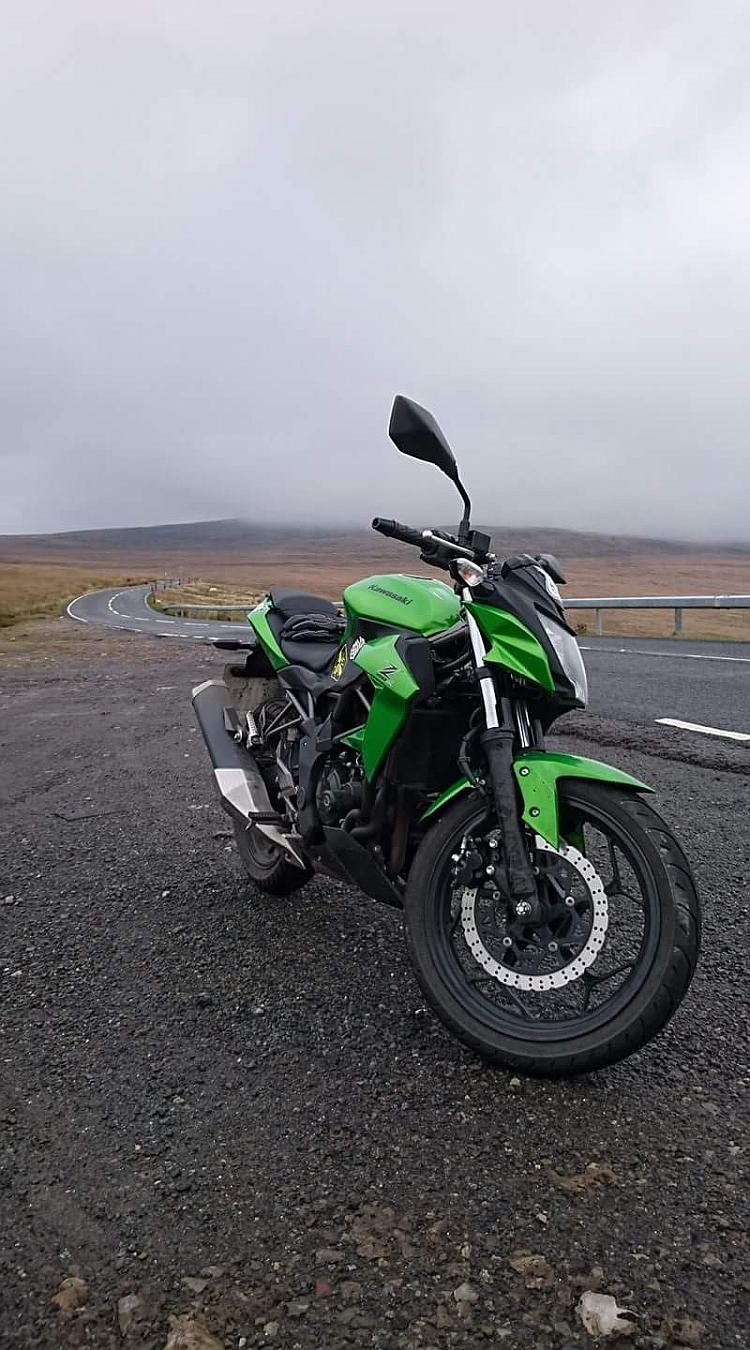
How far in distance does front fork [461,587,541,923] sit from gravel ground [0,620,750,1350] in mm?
548

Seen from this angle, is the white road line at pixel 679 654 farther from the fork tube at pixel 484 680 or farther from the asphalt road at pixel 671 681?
the fork tube at pixel 484 680

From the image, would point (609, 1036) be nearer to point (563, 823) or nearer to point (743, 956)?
point (563, 823)

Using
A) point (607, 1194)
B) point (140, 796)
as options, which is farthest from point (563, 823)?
point (140, 796)

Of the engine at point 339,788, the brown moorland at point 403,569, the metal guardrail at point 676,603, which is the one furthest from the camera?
the brown moorland at point 403,569

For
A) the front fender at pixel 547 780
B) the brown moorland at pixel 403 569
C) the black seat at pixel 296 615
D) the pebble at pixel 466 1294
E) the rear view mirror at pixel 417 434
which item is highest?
the rear view mirror at pixel 417 434

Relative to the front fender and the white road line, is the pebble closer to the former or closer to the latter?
the front fender

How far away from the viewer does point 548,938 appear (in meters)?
2.54

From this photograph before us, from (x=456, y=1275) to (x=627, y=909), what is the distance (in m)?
1.94

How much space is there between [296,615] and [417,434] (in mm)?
1604

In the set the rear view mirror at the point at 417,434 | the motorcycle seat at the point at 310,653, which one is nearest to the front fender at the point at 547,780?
the rear view mirror at the point at 417,434

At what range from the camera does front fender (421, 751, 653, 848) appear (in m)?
2.50

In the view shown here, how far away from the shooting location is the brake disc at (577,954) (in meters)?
2.49

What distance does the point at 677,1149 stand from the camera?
2221 millimetres

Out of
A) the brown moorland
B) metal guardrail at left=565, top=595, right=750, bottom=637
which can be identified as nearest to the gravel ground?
the brown moorland
